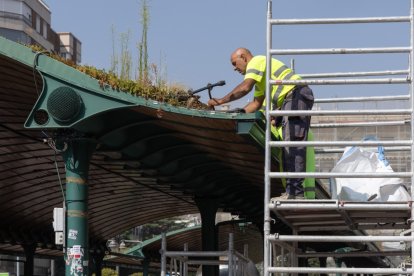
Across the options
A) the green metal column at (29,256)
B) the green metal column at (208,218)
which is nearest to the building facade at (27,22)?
the green metal column at (29,256)

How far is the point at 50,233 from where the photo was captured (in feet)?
89.1

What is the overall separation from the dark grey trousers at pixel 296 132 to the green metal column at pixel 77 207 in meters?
2.63

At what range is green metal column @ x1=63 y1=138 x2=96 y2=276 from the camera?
11.6 meters

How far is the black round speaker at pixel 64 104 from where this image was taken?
1130 centimetres

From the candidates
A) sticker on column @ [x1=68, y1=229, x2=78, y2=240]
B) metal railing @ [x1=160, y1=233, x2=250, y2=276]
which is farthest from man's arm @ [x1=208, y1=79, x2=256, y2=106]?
sticker on column @ [x1=68, y1=229, x2=78, y2=240]

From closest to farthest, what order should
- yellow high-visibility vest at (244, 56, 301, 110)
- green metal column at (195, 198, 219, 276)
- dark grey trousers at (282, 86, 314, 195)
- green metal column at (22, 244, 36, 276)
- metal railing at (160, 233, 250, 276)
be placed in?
1. dark grey trousers at (282, 86, 314, 195)
2. yellow high-visibility vest at (244, 56, 301, 110)
3. metal railing at (160, 233, 250, 276)
4. green metal column at (195, 198, 219, 276)
5. green metal column at (22, 244, 36, 276)

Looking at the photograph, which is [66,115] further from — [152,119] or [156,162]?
[156,162]

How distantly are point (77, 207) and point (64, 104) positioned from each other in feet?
4.43

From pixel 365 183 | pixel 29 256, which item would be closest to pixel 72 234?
pixel 365 183

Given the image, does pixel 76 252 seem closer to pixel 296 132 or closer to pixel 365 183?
pixel 296 132

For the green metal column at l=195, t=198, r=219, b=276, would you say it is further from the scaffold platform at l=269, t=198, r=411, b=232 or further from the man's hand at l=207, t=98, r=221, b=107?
the man's hand at l=207, t=98, r=221, b=107

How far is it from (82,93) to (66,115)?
1.10 ft

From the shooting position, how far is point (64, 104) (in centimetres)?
1135

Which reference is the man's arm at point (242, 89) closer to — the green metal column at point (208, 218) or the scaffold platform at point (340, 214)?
the scaffold platform at point (340, 214)
